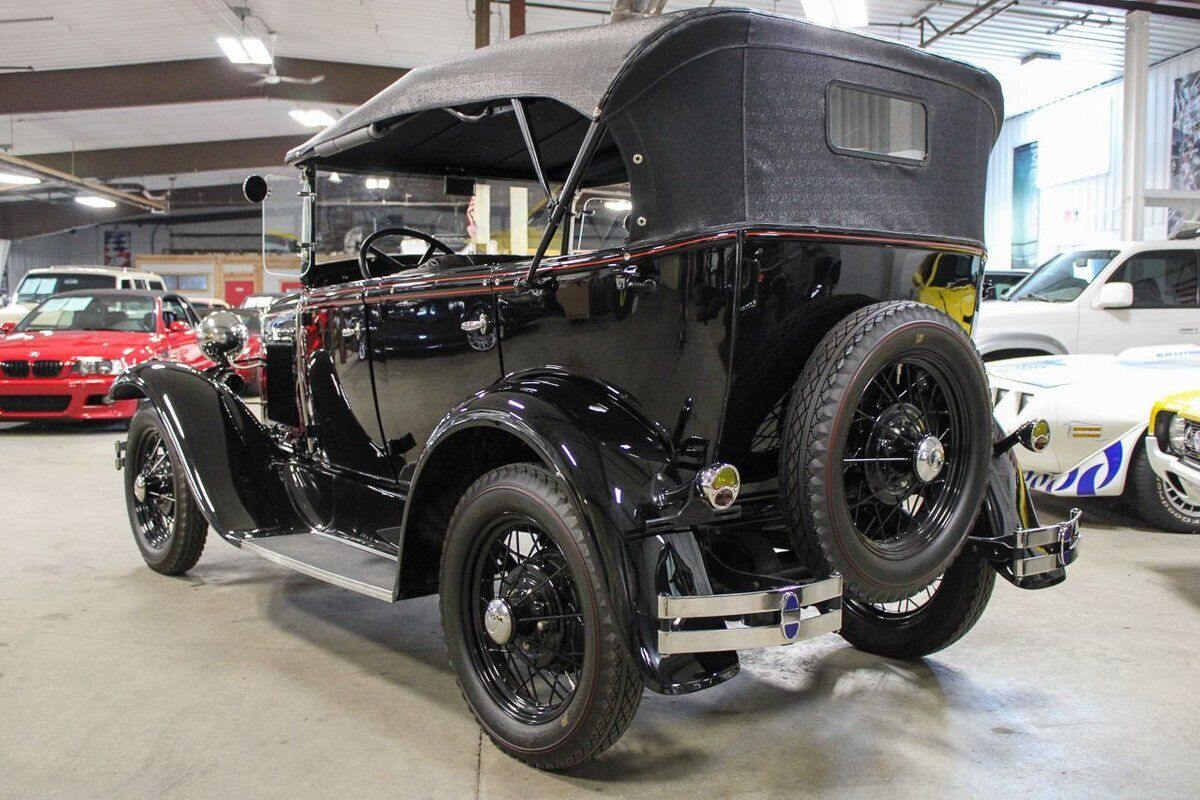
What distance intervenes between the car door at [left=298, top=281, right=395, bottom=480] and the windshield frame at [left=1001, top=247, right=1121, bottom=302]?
6.39m

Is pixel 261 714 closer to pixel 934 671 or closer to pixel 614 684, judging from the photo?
pixel 614 684

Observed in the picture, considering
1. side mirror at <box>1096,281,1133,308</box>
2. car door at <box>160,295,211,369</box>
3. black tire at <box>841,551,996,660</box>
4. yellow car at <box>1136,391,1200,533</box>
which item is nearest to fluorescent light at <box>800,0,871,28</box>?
side mirror at <box>1096,281,1133,308</box>

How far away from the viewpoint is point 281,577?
4.55 meters

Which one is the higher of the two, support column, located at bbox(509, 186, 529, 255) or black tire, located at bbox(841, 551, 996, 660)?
support column, located at bbox(509, 186, 529, 255)

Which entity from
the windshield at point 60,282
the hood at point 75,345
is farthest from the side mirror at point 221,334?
the windshield at point 60,282

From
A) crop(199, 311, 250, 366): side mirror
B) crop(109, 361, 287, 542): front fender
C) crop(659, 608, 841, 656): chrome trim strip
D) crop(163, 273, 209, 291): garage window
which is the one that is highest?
crop(163, 273, 209, 291): garage window

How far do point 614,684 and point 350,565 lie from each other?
4.23ft

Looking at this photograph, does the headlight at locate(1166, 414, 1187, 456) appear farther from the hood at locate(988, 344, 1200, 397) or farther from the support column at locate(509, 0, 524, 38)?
the support column at locate(509, 0, 524, 38)

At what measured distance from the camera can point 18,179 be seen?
19.9 metres

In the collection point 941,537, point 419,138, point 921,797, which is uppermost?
point 419,138

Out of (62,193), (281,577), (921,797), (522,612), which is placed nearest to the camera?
(921,797)

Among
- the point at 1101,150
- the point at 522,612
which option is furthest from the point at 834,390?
the point at 1101,150

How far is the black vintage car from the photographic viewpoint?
7.74 ft

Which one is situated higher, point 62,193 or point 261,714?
point 62,193
